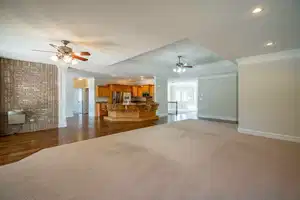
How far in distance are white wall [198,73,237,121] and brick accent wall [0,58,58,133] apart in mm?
7574

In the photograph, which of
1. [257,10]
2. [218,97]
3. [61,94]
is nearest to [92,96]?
[61,94]

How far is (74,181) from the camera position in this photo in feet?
6.93

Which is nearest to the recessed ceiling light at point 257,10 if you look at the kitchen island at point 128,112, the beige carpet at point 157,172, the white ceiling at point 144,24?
the white ceiling at point 144,24

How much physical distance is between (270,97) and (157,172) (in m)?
4.16

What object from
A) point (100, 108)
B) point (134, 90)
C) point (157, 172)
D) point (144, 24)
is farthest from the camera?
point (134, 90)

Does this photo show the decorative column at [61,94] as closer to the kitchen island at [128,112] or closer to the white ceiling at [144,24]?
the white ceiling at [144,24]

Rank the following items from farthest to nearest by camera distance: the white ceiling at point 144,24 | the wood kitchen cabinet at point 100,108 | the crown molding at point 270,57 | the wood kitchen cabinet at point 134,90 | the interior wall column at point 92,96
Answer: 1. the wood kitchen cabinet at point 134,90
2. the interior wall column at point 92,96
3. the wood kitchen cabinet at point 100,108
4. the crown molding at point 270,57
5. the white ceiling at point 144,24

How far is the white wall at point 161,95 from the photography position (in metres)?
9.35

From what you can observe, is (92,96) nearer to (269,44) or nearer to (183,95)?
(183,95)

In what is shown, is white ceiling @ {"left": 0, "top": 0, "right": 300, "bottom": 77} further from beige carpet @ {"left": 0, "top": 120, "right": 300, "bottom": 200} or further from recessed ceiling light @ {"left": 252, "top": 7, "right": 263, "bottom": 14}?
beige carpet @ {"left": 0, "top": 120, "right": 300, "bottom": 200}

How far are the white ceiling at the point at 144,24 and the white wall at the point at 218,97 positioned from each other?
12.7 feet

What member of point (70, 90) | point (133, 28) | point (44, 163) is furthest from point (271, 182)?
point (70, 90)

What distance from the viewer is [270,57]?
4301 millimetres

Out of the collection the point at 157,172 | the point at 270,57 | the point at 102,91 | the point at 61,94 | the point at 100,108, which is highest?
the point at 270,57
